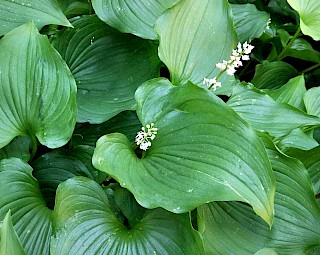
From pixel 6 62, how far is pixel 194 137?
648 mm

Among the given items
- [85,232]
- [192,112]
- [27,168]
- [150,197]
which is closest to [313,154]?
[192,112]

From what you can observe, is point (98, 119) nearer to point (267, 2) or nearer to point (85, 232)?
point (85, 232)

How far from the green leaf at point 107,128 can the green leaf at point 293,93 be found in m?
0.58

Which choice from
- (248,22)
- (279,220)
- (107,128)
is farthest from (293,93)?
(107,128)

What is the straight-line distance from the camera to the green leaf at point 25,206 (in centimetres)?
143

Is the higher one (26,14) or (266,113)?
(26,14)

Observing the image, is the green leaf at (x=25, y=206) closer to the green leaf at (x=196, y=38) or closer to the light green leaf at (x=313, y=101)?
the green leaf at (x=196, y=38)

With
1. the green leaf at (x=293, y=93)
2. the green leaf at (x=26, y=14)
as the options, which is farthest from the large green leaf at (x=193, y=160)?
the green leaf at (x=293, y=93)

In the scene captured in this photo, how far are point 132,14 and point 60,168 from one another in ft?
2.15

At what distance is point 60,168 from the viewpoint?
1.71 m

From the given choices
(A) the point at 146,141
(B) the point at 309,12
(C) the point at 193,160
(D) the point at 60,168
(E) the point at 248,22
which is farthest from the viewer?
(E) the point at 248,22

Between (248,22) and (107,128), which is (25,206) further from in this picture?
(248,22)

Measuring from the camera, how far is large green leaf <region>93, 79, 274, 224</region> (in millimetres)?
1339

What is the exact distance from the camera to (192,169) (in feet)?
4.59
